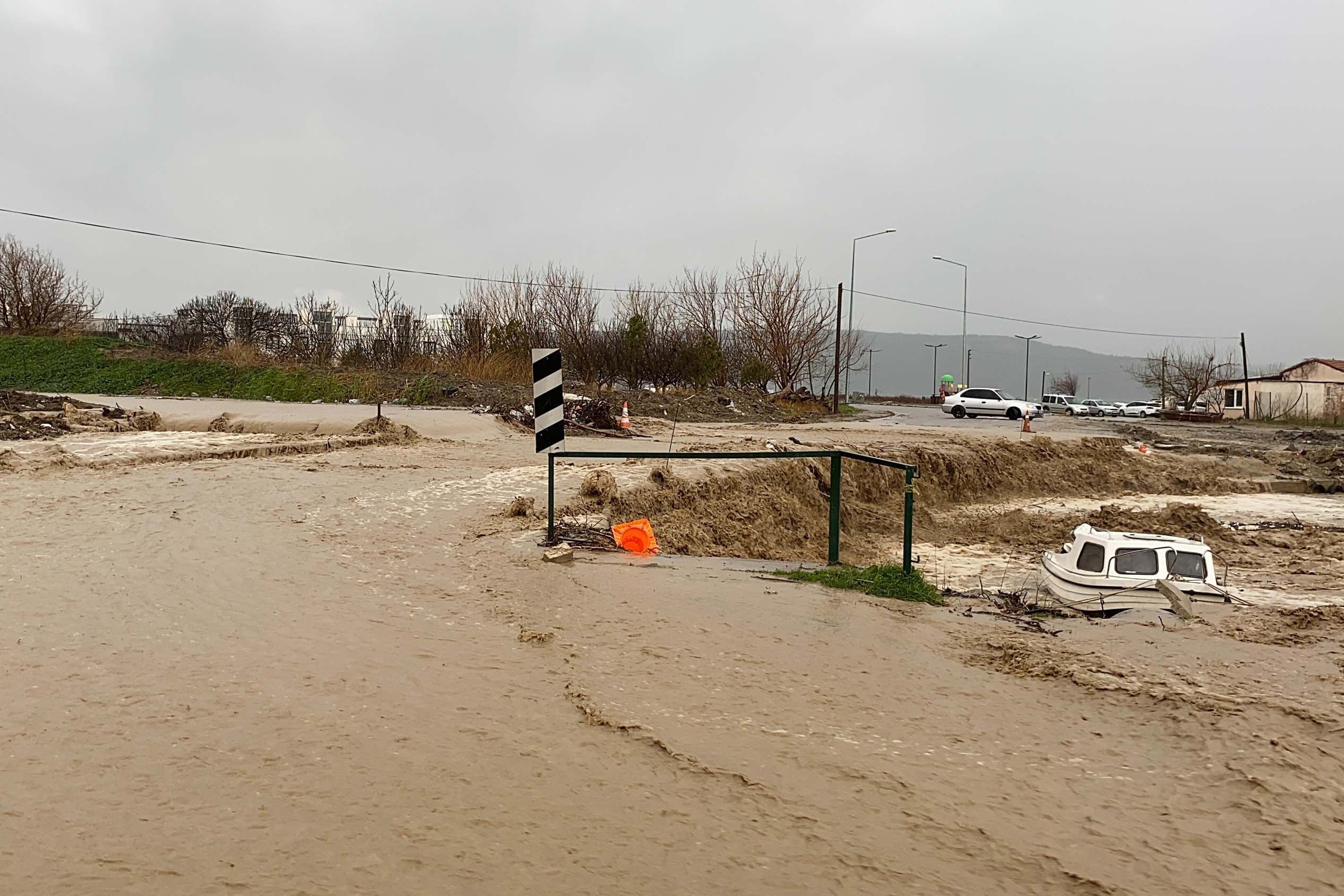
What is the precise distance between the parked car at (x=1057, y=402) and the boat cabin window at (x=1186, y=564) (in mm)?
58699

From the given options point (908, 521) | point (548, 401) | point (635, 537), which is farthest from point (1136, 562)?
point (548, 401)

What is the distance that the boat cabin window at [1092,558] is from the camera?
34.5ft

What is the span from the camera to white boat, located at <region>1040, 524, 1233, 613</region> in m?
9.97

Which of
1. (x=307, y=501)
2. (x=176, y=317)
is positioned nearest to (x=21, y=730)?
(x=307, y=501)

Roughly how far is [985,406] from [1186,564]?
34622 mm

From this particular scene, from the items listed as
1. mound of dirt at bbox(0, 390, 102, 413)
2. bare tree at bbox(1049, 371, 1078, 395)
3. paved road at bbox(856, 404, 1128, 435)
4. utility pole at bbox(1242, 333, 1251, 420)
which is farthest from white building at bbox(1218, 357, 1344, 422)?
mound of dirt at bbox(0, 390, 102, 413)

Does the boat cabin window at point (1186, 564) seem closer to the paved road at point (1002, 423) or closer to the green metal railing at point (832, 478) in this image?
the green metal railing at point (832, 478)

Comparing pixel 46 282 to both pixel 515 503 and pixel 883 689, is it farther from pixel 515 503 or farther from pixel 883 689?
pixel 883 689

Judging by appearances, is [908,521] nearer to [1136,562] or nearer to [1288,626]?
[1288,626]

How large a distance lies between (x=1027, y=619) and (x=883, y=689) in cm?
254

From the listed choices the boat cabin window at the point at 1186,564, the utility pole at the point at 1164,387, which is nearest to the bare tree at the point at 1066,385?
the utility pole at the point at 1164,387

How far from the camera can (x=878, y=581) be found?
294 inches

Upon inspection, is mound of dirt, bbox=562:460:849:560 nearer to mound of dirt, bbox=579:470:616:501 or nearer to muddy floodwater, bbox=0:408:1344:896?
mound of dirt, bbox=579:470:616:501

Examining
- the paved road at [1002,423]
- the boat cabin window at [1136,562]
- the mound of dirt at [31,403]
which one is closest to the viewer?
the boat cabin window at [1136,562]
